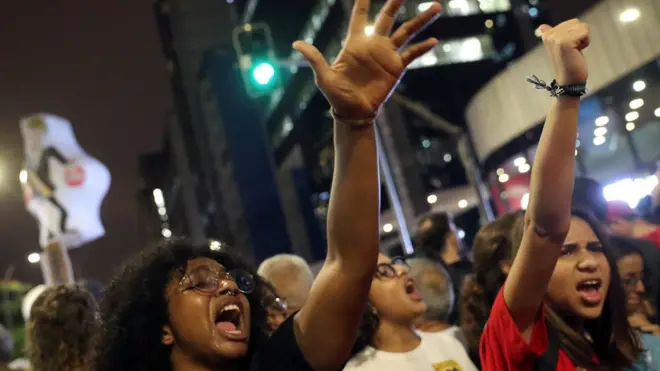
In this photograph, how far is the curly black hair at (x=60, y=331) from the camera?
3.59 meters

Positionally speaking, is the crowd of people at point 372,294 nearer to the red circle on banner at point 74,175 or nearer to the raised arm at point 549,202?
the raised arm at point 549,202

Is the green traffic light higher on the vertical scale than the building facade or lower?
lower

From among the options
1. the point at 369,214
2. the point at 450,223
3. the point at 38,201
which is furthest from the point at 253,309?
the point at 38,201

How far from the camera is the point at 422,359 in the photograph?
3.36m

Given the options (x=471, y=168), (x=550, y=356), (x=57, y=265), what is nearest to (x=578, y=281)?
(x=550, y=356)

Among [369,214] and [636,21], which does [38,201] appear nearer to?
[636,21]

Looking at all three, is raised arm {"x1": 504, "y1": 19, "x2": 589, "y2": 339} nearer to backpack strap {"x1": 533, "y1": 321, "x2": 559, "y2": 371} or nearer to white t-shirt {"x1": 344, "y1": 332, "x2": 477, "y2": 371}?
A: backpack strap {"x1": 533, "y1": 321, "x2": 559, "y2": 371}

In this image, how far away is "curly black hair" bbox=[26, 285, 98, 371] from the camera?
141 inches

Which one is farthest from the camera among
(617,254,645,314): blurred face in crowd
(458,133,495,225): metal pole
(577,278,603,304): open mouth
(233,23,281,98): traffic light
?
(458,133,495,225): metal pole

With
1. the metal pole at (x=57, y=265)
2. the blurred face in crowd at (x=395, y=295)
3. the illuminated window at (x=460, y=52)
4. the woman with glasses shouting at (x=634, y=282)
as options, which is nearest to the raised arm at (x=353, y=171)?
the blurred face in crowd at (x=395, y=295)

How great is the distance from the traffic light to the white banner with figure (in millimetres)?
5835

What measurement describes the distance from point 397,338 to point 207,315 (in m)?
1.51

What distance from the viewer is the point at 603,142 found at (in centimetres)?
1353

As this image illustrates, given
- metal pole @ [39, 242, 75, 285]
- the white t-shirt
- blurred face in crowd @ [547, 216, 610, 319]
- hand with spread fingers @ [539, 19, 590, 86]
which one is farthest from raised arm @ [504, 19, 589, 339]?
metal pole @ [39, 242, 75, 285]
